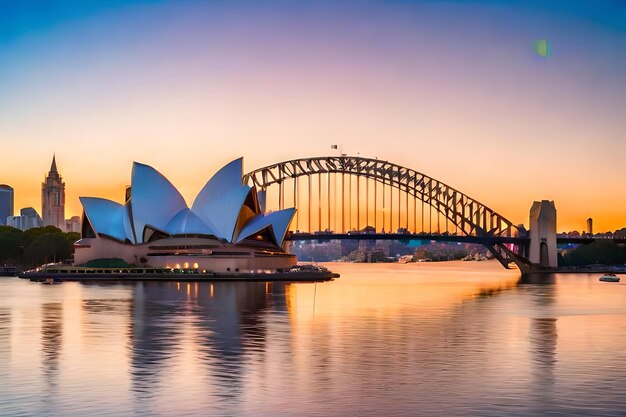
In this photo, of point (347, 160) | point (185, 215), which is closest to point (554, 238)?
point (347, 160)

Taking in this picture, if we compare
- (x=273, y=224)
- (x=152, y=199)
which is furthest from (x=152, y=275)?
(x=273, y=224)

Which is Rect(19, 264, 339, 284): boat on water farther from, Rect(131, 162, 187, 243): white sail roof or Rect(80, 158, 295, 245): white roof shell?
Rect(131, 162, 187, 243): white sail roof

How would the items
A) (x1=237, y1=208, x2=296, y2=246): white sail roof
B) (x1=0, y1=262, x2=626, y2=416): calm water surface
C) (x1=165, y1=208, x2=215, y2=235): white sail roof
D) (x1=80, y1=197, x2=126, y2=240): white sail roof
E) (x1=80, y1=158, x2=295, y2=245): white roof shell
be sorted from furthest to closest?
(x1=80, y1=197, x2=126, y2=240): white sail roof, (x1=237, y1=208, x2=296, y2=246): white sail roof, (x1=165, y1=208, x2=215, y2=235): white sail roof, (x1=80, y1=158, x2=295, y2=245): white roof shell, (x1=0, y1=262, x2=626, y2=416): calm water surface

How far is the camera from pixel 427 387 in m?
29.1

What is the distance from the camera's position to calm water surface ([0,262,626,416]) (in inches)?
1035

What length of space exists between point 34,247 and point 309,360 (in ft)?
389

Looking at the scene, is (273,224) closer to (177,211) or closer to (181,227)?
(181,227)

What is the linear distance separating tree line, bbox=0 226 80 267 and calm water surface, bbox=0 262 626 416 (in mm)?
82630

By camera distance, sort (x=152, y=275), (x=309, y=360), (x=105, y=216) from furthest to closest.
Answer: (x=105, y=216), (x=152, y=275), (x=309, y=360)

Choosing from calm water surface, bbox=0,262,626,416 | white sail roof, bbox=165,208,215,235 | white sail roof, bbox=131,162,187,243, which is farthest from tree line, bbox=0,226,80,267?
calm water surface, bbox=0,262,626,416

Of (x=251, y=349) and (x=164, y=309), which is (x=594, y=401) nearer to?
(x=251, y=349)

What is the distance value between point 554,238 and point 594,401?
454ft

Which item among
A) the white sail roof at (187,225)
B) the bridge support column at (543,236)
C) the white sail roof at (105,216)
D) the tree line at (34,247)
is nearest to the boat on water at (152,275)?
the white sail roof at (187,225)

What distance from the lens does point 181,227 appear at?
129750 millimetres
